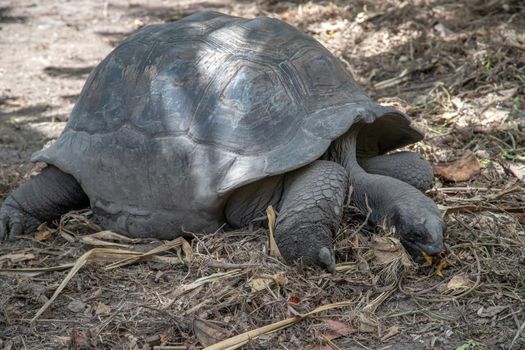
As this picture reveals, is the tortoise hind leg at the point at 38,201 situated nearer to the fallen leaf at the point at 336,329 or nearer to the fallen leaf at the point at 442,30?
the fallen leaf at the point at 336,329

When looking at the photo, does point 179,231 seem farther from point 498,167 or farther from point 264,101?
point 498,167

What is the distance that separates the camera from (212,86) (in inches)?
154

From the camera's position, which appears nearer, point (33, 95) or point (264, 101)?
point (264, 101)

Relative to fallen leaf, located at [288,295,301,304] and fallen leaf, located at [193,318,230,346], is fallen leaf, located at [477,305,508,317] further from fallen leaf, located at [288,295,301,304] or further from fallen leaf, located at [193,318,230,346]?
fallen leaf, located at [193,318,230,346]

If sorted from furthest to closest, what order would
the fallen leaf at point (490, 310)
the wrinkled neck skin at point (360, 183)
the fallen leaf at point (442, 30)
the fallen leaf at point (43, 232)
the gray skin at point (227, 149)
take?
1. the fallen leaf at point (442, 30)
2. the fallen leaf at point (43, 232)
3. the wrinkled neck skin at point (360, 183)
4. the gray skin at point (227, 149)
5. the fallen leaf at point (490, 310)

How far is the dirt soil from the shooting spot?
309 cm

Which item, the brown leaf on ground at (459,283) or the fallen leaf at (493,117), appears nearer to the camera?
the brown leaf on ground at (459,283)

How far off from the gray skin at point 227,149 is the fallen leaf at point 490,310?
366 mm

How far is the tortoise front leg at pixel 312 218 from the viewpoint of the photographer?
3.47 metres

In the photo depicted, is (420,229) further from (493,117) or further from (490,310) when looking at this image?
(493,117)

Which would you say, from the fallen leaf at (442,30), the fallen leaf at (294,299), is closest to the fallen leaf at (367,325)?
the fallen leaf at (294,299)

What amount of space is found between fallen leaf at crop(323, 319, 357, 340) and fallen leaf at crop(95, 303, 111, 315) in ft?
→ 3.26

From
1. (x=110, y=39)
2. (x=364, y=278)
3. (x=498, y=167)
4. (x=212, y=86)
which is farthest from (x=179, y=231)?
(x=110, y=39)

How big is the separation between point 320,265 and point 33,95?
14.9ft
